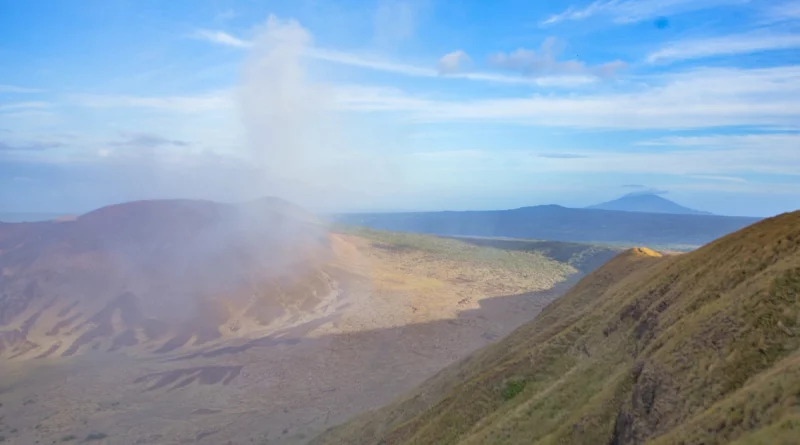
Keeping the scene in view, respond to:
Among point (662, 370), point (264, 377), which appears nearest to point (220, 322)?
point (264, 377)

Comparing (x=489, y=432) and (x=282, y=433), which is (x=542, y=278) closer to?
(x=282, y=433)

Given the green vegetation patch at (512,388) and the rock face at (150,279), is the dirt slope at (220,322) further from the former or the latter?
the green vegetation patch at (512,388)

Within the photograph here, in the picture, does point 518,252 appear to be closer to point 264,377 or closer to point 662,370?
point 264,377

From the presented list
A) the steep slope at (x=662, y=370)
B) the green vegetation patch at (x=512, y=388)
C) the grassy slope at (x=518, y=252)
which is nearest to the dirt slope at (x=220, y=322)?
the grassy slope at (x=518, y=252)

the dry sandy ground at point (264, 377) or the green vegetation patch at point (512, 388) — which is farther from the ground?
the green vegetation patch at point (512, 388)

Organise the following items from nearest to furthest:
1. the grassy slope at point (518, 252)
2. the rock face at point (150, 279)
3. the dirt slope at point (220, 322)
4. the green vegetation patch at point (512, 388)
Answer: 1. the green vegetation patch at point (512, 388)
2. the dirt slope at point (220, 322)
3. the rock face at point (150, 279)
4. the grassy slope at point (518, 252)

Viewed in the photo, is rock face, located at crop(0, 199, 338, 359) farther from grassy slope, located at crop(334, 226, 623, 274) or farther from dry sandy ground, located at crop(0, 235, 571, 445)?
grassy slope, located at crop(334, 226, 623, 274)
